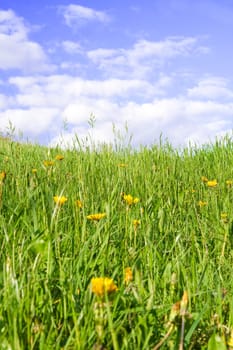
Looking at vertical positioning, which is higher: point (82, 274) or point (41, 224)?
point (41, 224)

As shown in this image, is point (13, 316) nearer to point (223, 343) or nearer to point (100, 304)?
point (100, 304)

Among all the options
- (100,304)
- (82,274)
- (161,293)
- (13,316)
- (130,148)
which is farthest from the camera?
(130,148)

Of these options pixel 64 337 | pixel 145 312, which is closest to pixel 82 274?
pixel 64 337

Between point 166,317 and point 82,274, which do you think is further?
point 82,274

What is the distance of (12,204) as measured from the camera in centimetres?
257

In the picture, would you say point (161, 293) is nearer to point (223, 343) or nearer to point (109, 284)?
point (223, 343)

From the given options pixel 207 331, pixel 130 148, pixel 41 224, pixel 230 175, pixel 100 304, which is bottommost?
pixel 207 331

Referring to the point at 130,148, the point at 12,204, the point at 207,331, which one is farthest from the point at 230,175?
the point at 207,331

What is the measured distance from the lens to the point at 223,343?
1215 mm

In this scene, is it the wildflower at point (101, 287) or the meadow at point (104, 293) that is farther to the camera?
the meadow at point (104, 293)

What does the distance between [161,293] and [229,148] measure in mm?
4700

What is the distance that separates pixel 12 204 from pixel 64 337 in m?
1.35

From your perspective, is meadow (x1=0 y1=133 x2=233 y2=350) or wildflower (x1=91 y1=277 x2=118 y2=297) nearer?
wildflower (x1=91 y1=277 x2=118 y2=297)

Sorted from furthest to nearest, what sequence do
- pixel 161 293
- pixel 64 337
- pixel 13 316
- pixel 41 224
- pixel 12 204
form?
pixel 12 204 < pixel 41 224 < pixel 161 293 < pixel 64 337 < pixel 13 316
